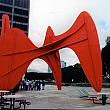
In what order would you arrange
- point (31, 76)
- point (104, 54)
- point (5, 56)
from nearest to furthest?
1. point (5, 56)
2. point (104, 54)
3. point (31, 76)

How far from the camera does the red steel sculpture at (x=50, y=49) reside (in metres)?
19.8

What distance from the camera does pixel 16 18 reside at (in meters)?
77.2

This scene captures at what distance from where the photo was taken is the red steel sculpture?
19.8 meters

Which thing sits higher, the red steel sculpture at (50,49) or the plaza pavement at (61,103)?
the red steel sculpture at (50,49)

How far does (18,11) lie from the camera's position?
77.1 metres

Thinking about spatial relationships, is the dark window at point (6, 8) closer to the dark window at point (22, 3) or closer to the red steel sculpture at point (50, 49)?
the dark window at point (22, 3)

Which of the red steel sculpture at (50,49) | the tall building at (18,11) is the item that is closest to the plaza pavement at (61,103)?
the red steel sculpture at (50,49)

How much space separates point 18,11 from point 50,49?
55.5 m

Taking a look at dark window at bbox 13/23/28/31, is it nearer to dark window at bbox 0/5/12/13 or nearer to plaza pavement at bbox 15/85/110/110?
dark window at bbox 0/5/12/13

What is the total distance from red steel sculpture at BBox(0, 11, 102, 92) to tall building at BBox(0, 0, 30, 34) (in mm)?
50643

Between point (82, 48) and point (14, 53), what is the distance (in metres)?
5.37

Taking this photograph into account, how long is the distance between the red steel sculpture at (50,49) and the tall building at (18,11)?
50.6 m

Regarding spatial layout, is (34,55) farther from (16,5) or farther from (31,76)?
(31,76)

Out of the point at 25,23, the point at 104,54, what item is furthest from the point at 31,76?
the point at 104,54
